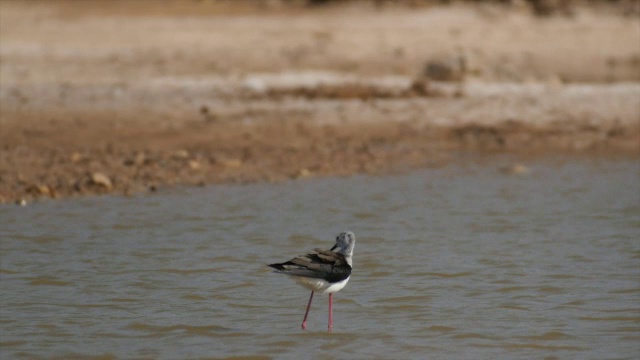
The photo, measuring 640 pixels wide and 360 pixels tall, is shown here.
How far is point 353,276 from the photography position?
8.67 metres

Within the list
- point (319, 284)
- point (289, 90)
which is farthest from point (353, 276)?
point (289, 90)

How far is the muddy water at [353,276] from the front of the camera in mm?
6938

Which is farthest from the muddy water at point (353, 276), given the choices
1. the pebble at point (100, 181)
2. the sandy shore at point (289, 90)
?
the sandy shore at point (289, 90)

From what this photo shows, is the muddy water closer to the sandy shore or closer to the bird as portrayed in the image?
the bird

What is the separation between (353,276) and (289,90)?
775 cm

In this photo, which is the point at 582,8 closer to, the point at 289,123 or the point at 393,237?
the point at 289,123

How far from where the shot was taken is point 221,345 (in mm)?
6824

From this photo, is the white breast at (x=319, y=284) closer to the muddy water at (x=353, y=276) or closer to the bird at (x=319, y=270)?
the bird at (x=319, y=270)

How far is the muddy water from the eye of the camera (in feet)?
22.8

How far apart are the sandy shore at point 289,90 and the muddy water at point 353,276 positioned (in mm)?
976

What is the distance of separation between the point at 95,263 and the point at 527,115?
8044mm

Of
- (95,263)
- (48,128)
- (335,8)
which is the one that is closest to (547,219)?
(95,263)

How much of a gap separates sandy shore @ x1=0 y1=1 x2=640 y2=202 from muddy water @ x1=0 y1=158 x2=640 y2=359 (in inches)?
38.4

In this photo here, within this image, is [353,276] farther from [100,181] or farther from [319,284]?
[100,181]
